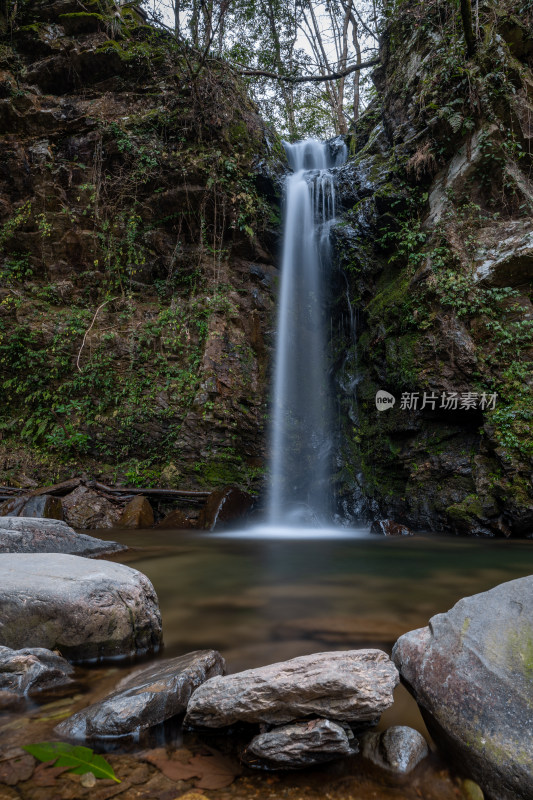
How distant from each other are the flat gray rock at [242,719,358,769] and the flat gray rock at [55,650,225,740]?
38 cm

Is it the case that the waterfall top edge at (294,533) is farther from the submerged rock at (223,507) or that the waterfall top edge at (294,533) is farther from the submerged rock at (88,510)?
the submerged rock at (88,510)

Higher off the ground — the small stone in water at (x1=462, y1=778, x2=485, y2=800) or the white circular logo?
the white circular logo

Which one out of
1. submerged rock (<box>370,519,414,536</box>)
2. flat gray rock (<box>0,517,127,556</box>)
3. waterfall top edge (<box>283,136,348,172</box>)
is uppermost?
waterfall top edge (<box>283,136,348,172</box>)

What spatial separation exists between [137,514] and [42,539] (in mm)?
3416

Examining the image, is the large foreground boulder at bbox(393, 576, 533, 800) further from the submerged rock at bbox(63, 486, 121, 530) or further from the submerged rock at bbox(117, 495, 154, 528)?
the submerged rock at bbox(63, 486, 121, 530)

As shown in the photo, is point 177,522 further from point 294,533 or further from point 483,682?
point 483,682

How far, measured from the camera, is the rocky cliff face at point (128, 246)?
890 cm

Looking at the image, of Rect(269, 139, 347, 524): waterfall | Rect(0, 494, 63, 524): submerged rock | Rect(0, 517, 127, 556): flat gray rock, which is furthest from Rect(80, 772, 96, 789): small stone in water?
Rect(269, 139, 347, 524): waterfall

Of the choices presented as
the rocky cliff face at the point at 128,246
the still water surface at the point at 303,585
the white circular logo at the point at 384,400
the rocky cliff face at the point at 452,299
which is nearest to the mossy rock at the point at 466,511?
the rocky cliff face at the point at 452,299

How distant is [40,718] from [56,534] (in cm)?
294

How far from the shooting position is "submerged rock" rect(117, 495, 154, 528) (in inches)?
288

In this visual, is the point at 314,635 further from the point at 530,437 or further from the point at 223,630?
the point at 530,437

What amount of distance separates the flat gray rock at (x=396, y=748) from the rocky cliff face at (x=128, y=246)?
7239mm

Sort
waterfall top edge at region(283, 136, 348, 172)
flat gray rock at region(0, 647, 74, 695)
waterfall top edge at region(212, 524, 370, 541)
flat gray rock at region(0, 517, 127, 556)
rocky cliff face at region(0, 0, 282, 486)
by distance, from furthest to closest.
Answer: waterfall top edge at region(283, 136, 348, 172) < rocky cliff face at region(0, 0, 282, 486) < waterfall top edge at region(212, 524, 370, 541) < flat gray rock at region(0, 517, 127, 556) < flat gray rock at region(0, 647, 74, 695)
